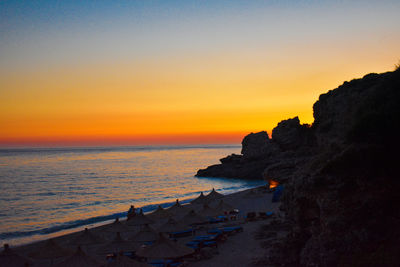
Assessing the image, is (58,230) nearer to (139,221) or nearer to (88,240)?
(139,221)

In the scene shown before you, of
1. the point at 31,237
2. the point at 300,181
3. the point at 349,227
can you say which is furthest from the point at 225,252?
the point at 31,237

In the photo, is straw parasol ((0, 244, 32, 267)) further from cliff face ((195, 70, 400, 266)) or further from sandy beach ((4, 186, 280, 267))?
cliff face ((195, 70, 400, 266))

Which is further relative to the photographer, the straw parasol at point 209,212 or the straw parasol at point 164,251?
the straw parasol at point 209,212

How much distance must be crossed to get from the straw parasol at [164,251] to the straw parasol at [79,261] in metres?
1.99

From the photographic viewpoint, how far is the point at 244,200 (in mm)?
36281

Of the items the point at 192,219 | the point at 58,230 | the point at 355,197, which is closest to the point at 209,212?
the point at 192,219

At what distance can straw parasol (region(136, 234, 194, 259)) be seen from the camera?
13.1 metres

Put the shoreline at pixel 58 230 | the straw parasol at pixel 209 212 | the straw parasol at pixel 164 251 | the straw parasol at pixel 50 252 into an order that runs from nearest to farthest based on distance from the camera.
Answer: the straw parasol at pixel 164 251, the straw parasol at pixel 50 252, the straw parasol at pixel 209 212, the shoreline at pixel 58 230

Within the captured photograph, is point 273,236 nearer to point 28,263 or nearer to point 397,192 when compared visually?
point 397,192

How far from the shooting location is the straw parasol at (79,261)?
11.6 meters

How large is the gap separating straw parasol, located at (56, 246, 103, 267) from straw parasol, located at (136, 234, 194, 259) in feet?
6.54

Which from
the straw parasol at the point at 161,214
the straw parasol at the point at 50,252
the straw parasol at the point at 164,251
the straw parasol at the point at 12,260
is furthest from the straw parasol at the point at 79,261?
the straw parasol at the point at 161,214

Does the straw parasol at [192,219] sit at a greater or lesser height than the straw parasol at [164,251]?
lesser

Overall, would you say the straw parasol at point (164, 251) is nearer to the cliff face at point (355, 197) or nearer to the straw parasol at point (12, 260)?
the cliff face at point (355, 197)
